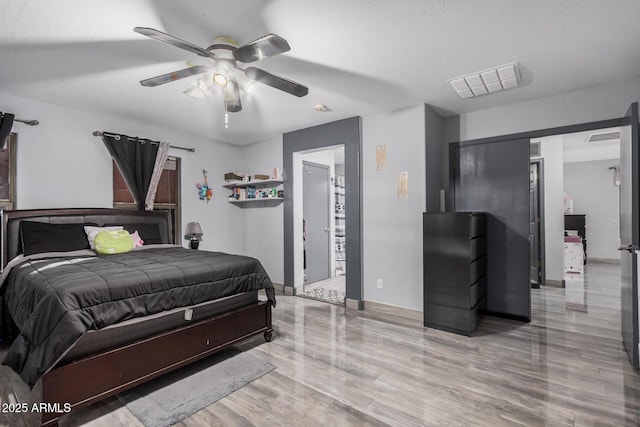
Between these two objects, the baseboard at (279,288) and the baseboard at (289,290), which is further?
the baseboard at (279,288)

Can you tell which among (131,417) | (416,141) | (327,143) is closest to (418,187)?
(416,141)

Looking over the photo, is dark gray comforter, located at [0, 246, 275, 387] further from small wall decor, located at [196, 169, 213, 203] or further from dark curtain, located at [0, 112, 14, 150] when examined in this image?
small wall decor, located at [196, 169, 213, 203]

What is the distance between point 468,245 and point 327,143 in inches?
88.7

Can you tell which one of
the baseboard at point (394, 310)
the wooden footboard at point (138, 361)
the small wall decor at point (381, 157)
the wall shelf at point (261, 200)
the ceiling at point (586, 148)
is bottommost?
the baseboard at point (394, 310)

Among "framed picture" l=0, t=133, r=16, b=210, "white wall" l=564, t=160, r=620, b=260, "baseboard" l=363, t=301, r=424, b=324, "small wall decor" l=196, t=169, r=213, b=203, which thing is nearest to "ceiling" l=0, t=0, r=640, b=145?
"framed picture" l=0, t=133, r=16, b=210

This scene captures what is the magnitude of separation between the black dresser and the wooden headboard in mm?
3426

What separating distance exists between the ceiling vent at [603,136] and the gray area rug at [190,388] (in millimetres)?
5995

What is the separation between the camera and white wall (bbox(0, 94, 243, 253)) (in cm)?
332

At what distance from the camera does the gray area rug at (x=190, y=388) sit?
1.93m

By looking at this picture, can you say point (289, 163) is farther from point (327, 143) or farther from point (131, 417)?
point (131, 417)

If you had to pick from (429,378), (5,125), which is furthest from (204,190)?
(429,378)

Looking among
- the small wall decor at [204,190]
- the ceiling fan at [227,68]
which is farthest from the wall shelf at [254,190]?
the ceiling fan at [227,68]

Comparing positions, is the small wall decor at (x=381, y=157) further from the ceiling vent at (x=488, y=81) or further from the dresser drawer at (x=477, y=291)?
the dresser drawer at (x=477, y=291)

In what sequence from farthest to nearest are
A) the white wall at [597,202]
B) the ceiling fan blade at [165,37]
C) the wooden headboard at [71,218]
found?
the white wall at [597,202], the wooden headboard at [71,218], the ceiling fan blade at [165,37]
